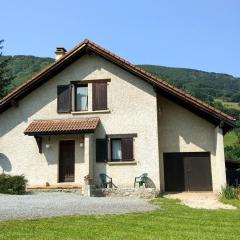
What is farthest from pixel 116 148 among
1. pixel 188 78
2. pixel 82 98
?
pixel 188 78

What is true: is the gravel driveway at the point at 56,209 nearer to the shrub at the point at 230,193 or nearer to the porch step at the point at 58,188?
the shrub at the point at 230,193

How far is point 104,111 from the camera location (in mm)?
22375

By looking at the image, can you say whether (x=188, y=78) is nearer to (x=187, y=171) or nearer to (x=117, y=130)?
(x=187, y=171)

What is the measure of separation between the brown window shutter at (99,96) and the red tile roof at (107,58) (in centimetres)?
151

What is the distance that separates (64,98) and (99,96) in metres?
1.96

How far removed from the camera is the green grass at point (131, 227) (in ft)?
30.2

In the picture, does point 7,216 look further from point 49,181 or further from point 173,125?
point 173,125

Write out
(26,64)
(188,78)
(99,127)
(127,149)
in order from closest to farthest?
(127,149) → (99,127) → (26,64) → (188,78)

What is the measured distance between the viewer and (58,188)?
21078 mm

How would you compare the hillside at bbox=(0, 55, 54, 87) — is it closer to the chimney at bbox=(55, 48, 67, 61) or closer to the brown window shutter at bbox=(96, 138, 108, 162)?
the chimney at bbox=(55, 48, 67, 61)

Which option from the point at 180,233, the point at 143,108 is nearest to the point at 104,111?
the point at 143,108

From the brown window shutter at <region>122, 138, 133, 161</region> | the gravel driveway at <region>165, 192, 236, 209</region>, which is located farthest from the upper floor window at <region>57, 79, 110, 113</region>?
the gravel driveway at <region>165, 192, 236, 209</region>

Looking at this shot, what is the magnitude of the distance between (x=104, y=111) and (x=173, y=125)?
12.6ft

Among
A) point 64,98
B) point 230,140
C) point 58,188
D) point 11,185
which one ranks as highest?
point 230,140
